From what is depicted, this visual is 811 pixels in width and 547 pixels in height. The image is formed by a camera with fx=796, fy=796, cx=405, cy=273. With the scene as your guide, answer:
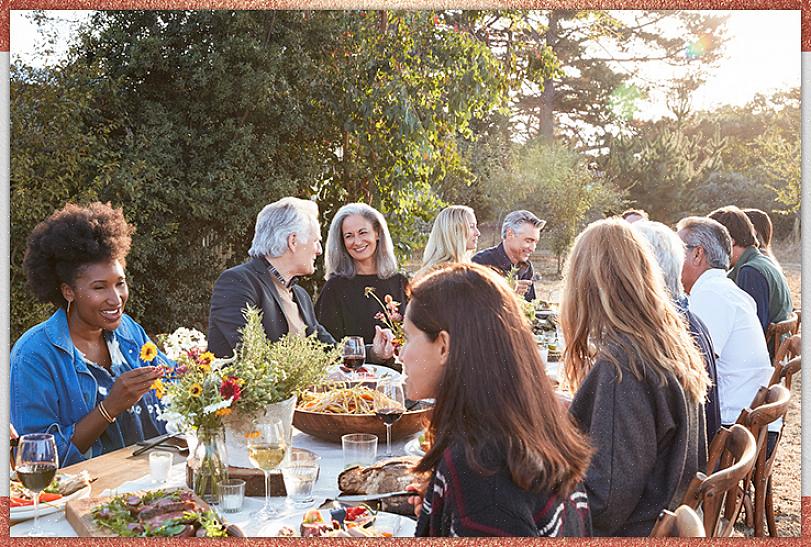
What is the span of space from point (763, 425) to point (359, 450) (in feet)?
2.95

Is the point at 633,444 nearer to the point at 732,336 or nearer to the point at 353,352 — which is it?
the point at 353,352

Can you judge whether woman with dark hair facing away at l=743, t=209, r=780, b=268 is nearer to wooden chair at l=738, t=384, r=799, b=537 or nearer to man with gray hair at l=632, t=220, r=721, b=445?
wooden chair at l=738, t=384, r=799, b=537

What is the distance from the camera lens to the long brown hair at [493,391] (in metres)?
1.11

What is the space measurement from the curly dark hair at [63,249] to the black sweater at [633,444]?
4.32 feet

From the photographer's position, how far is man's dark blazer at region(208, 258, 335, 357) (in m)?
2.81

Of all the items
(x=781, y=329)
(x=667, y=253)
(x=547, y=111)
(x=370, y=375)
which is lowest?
(x=781, y=329)

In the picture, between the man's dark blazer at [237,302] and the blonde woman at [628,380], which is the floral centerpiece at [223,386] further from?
the man's dark blazer at [237,302]

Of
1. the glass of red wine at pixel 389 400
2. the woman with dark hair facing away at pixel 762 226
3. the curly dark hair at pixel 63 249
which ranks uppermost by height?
the curly dark hair at pixel 63 249

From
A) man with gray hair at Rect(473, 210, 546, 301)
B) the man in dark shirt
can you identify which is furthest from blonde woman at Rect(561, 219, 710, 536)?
man with gray hair at Rect(473, 210, 546, 301)

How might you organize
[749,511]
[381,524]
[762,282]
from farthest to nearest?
1. [762,282]
2. [749,511]
3. [381,524]

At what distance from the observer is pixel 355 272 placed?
3.64m

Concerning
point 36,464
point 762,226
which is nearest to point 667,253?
point 36,464

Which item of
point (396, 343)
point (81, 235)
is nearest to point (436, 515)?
point (81, 235)

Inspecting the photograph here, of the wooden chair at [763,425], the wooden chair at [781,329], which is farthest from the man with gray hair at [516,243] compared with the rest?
the wooden chair at [763,425]
